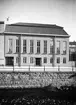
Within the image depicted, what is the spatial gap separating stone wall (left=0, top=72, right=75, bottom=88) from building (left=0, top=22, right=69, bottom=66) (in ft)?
14.0

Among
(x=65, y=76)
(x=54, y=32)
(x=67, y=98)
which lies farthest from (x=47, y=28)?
(x=67, y=98)

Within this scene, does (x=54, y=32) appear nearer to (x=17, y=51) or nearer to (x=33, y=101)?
(x=17, y=51)

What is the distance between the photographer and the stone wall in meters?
5.88

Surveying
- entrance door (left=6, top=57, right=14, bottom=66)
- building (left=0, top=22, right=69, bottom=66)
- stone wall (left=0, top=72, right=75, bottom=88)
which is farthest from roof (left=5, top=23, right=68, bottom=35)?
stone wall (left=0, top=72, right=75, bottom=88)

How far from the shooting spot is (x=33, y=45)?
10.4 m

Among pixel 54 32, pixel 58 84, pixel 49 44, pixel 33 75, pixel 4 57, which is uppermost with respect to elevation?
pixel 54 32

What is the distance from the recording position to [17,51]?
10.3 meters

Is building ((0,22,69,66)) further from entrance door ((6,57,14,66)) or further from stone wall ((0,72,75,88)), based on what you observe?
stone wall ((0,72,75,88))

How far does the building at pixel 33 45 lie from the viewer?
10078 millimetres

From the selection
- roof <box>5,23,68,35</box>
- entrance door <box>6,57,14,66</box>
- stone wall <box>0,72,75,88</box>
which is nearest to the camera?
stone wall <box>0,72,75,88</box>

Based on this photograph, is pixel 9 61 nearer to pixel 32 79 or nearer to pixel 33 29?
pixel 33 29

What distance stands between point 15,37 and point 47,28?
288cm

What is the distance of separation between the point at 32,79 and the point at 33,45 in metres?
4.83

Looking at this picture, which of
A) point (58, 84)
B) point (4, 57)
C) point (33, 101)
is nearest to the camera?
point (33, 101)
